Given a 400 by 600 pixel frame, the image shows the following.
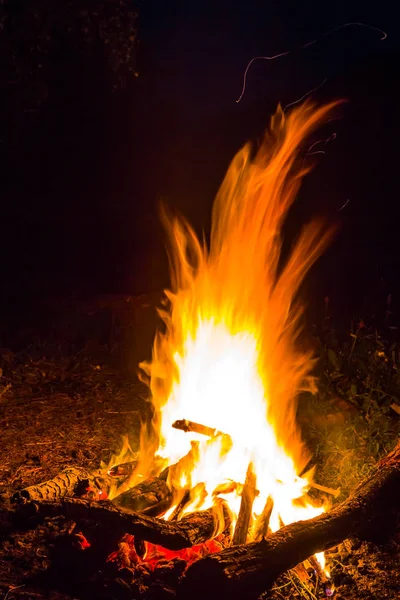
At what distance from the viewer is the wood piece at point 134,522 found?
9.04 ft

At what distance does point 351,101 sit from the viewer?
1139 centimetres

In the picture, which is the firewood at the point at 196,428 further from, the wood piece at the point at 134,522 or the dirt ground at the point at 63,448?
the wood piece at the point at 134,522

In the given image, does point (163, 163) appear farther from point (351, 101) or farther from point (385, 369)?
point (385, 369)

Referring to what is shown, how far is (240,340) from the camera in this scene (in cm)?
445

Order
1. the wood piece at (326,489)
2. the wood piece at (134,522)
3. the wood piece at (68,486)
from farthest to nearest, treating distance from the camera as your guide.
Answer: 1. the wood piece at (326,489)
2. the wood piece at (68,486)
3. the wood piece at (134,522)

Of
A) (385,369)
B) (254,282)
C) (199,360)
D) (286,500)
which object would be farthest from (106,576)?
(385,369)

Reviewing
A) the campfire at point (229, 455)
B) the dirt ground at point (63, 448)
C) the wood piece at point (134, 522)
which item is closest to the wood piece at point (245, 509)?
the campfire at point (229, 455)

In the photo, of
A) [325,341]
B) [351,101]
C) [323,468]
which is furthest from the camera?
[351,101]

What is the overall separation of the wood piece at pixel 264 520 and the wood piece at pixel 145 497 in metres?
0.56

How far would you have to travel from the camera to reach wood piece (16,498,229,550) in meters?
2.76

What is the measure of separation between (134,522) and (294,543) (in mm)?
807

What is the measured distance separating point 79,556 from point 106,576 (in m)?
0.20

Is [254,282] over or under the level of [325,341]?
over

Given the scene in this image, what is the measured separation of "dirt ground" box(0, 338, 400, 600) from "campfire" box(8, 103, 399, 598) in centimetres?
17
